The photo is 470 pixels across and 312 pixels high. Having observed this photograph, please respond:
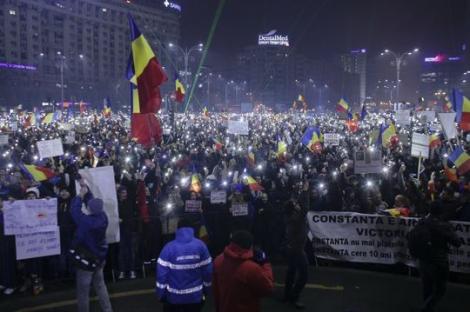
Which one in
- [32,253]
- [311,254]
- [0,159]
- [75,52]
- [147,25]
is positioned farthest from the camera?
[147,25]

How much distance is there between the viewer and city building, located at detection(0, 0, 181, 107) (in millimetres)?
94938

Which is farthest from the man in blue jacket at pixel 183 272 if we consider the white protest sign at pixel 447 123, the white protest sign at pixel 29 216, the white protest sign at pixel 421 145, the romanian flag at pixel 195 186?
the white protest sign at pixel 447 123

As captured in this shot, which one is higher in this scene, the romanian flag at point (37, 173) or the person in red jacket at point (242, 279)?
Result: the romanian flag at point (37, 173)

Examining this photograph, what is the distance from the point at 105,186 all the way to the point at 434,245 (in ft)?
16.5

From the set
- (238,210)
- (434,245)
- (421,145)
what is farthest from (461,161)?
(434,245)

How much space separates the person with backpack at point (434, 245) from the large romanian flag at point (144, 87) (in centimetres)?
529

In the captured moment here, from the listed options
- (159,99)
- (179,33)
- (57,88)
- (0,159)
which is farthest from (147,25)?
(159,99)

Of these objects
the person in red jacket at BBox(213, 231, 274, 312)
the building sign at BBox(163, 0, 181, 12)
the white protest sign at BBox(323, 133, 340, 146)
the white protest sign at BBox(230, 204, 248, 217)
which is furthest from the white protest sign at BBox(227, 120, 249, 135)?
the building sign at BBox(163, 0, 181, 12)

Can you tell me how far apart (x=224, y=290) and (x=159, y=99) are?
5.76m

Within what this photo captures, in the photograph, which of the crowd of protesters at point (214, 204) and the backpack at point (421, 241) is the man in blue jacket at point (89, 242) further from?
the backpack at point (421, 241)

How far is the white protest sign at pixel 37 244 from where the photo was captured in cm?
811

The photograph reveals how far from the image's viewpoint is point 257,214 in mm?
10305

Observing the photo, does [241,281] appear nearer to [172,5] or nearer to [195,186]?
[195,186]

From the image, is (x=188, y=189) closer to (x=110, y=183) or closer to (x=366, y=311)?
(x=110, y=183)
